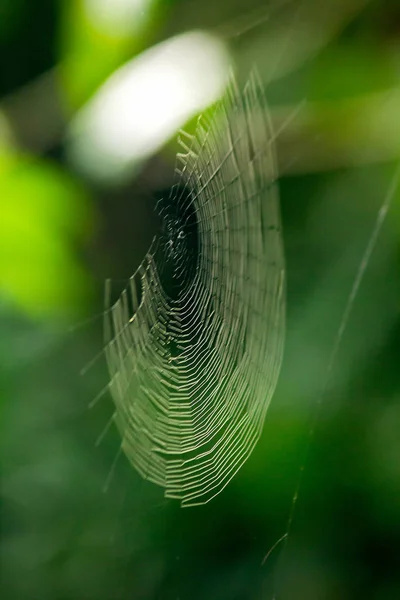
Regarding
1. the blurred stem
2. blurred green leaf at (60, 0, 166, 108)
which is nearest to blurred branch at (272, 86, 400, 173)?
the blurred stem

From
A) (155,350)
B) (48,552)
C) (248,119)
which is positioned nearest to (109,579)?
(48,552)

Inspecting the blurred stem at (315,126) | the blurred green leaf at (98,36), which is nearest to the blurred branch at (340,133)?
the blurred stem at (315,126)

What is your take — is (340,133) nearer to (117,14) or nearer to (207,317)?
(117,14)

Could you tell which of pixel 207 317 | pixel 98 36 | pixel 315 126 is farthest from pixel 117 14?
pixel 207 317

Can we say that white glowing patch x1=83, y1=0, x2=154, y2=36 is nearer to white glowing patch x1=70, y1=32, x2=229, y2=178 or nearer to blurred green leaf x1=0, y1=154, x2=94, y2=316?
white glowing patch x1=70, y1=32, x2=229, y2=178

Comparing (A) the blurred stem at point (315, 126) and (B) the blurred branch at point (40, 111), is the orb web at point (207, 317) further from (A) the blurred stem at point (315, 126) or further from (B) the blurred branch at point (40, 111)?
(B) the blurred branch at point (40, 111)

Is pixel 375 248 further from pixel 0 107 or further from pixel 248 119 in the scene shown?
pixel 0 107

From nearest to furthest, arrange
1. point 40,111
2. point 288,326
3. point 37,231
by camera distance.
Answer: point 37,231
point 40,111
point 288,326
